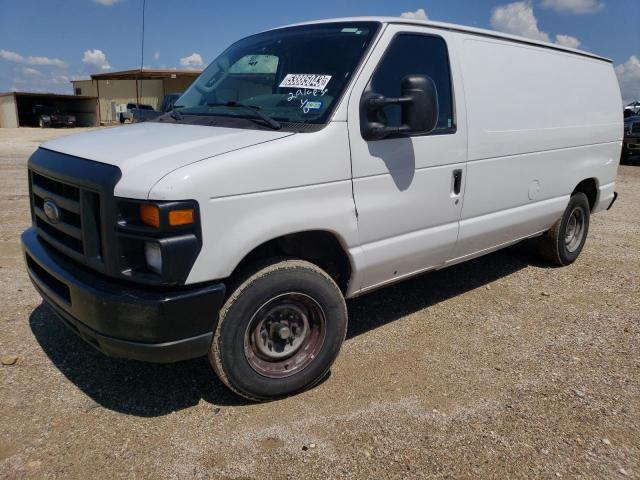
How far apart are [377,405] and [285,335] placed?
0.69 m

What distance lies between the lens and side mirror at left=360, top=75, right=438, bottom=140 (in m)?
3.10

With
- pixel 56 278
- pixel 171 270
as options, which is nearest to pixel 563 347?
pixel 171 270

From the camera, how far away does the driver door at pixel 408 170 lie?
3.27 meters

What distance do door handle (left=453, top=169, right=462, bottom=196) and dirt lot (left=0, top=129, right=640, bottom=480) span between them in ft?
3.70

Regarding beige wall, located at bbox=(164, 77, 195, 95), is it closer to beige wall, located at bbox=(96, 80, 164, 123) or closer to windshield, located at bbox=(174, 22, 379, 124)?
beige wall, located at bbox=(96, 80, 164, 123)

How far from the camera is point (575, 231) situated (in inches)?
233

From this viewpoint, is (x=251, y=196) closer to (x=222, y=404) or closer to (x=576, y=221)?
(x=222, y=404)

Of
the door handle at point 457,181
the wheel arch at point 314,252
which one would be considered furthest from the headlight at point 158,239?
the door handle at point 457,181

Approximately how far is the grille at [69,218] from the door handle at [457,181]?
94.6 inches

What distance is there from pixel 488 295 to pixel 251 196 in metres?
3.07

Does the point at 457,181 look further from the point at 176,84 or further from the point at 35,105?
the point at 35,105

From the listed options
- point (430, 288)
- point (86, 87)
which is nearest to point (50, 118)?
point (86, 87)

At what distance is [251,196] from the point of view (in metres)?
2.75

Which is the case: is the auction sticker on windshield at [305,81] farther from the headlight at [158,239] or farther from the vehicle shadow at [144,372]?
the vehicle shadow at [144,372]
